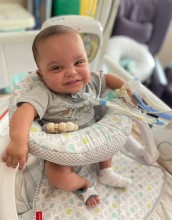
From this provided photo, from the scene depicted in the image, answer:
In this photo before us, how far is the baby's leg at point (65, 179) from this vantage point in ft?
2.22

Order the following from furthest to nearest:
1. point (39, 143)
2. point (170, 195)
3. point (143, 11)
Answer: point (143, 11), point (170, 195), point (39, 143)

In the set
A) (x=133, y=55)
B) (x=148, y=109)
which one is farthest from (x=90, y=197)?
(x=133, y=55)

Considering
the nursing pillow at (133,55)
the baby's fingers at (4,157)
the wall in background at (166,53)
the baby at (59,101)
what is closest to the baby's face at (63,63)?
the baby at (59,101)

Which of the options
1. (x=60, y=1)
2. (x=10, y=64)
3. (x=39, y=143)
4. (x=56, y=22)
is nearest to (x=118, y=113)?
(x=39, y=143)

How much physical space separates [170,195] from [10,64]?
33.1 inches

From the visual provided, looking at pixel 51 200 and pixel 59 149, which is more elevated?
pixel 59 149

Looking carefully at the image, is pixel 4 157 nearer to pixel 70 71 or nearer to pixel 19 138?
pixel 19 138

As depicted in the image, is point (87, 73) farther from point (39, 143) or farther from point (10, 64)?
point (10, 64)

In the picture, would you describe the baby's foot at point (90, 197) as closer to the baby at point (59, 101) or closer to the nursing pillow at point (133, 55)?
the baby at point (59, 101)

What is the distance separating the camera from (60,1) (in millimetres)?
1331

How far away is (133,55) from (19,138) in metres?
1.51

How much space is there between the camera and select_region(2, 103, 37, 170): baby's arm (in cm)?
57

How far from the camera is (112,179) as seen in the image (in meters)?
0.78

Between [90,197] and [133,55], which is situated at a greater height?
[90,197]
